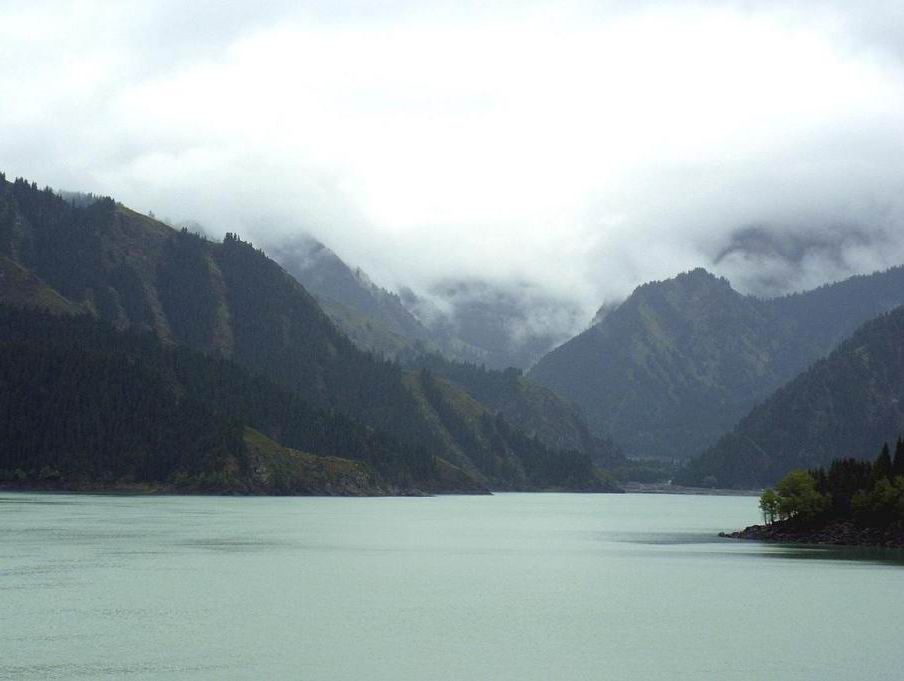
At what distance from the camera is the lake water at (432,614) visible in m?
80.6

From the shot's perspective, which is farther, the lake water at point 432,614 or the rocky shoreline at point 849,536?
the rocky shoreline at point 849,536

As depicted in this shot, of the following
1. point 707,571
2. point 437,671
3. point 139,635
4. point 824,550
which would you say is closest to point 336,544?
point 707,571

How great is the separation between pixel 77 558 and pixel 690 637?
81.3 meters

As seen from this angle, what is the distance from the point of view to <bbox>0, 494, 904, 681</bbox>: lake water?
80.6 m

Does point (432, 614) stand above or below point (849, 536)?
below

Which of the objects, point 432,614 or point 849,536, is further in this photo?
point 849,536

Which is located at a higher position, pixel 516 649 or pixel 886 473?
pixel 886 473

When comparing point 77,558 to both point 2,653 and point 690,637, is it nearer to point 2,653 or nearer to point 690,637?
point 2,653

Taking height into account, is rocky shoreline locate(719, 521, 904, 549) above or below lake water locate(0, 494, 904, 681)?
above

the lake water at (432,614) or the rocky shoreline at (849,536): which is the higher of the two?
the rocky shoreline at (849,536)

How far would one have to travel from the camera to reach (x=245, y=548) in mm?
166125

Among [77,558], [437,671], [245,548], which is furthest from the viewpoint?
[245,548]

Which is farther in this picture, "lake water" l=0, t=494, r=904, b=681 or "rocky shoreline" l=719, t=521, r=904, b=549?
"rocky shoreline" l=719, t=521, r=904, b=549

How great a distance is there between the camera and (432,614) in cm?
10500
